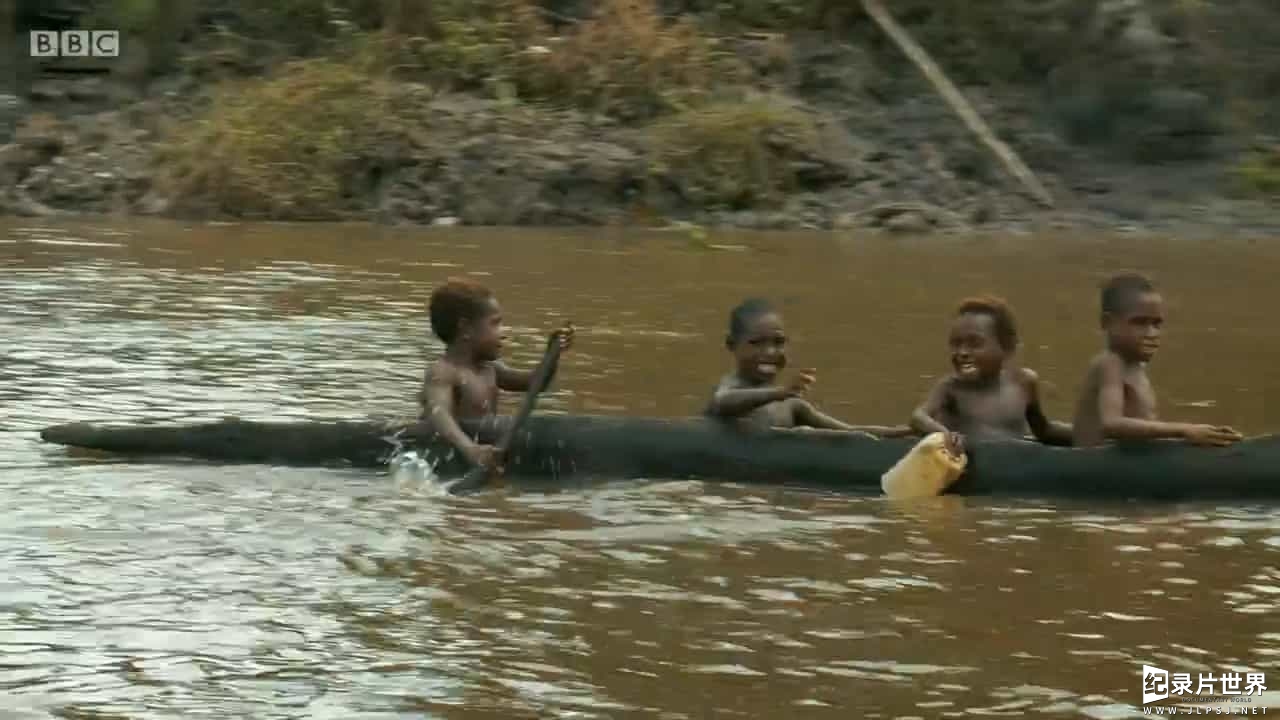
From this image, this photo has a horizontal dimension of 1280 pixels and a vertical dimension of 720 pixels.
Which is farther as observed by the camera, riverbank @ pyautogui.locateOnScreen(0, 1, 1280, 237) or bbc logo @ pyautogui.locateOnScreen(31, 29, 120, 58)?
bbc logo @ pyautogui.locateOnScreen(31, 29, 120, 58)

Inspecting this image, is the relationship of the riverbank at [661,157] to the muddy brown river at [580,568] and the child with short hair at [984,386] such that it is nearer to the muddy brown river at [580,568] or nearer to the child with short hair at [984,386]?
the muddy brown river at [580,568]

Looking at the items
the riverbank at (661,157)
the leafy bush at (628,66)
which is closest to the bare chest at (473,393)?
the riverbank at (661,157)

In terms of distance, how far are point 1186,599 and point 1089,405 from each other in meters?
1.54

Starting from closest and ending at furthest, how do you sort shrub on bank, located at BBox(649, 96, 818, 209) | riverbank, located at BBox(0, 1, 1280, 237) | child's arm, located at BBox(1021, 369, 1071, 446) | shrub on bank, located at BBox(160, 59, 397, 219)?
child's arm, located at BBox(1021, 369, 1071, 446), riverbank, located at BBox(0, 1, 1280, 237), shrub on bank, located at BBox(649, 96, 818, 209), shrub on bank, located at BBox(160, 59, 397, 219)

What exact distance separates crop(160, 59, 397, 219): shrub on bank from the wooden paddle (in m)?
12.2

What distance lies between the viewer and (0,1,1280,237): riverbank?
1881 cm

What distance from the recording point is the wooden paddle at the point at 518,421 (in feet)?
24.0

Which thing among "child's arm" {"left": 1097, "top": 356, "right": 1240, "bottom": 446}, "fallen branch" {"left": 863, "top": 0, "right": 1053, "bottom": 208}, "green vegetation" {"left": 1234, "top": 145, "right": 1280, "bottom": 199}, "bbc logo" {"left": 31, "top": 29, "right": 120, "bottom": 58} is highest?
"bbc logo" {"left": 31, "top": 29, "right": 120, "bottom": 58}

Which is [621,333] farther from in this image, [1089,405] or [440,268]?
[1089,405]

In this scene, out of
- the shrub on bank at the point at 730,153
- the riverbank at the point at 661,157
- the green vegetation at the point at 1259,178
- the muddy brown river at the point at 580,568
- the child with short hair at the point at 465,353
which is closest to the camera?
the muddy brown river at the point at 580,568

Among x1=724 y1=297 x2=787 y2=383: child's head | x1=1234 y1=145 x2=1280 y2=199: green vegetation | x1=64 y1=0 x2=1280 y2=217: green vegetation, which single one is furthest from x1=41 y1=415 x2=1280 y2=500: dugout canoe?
x1=1234 y1=145 x2=1280 y2=199: green vegetation

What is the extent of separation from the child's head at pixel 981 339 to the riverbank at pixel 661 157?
417 inches

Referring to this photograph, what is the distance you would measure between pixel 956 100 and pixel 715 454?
1343 centimetres

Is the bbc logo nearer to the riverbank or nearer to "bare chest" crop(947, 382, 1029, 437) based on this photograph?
the riverbank
